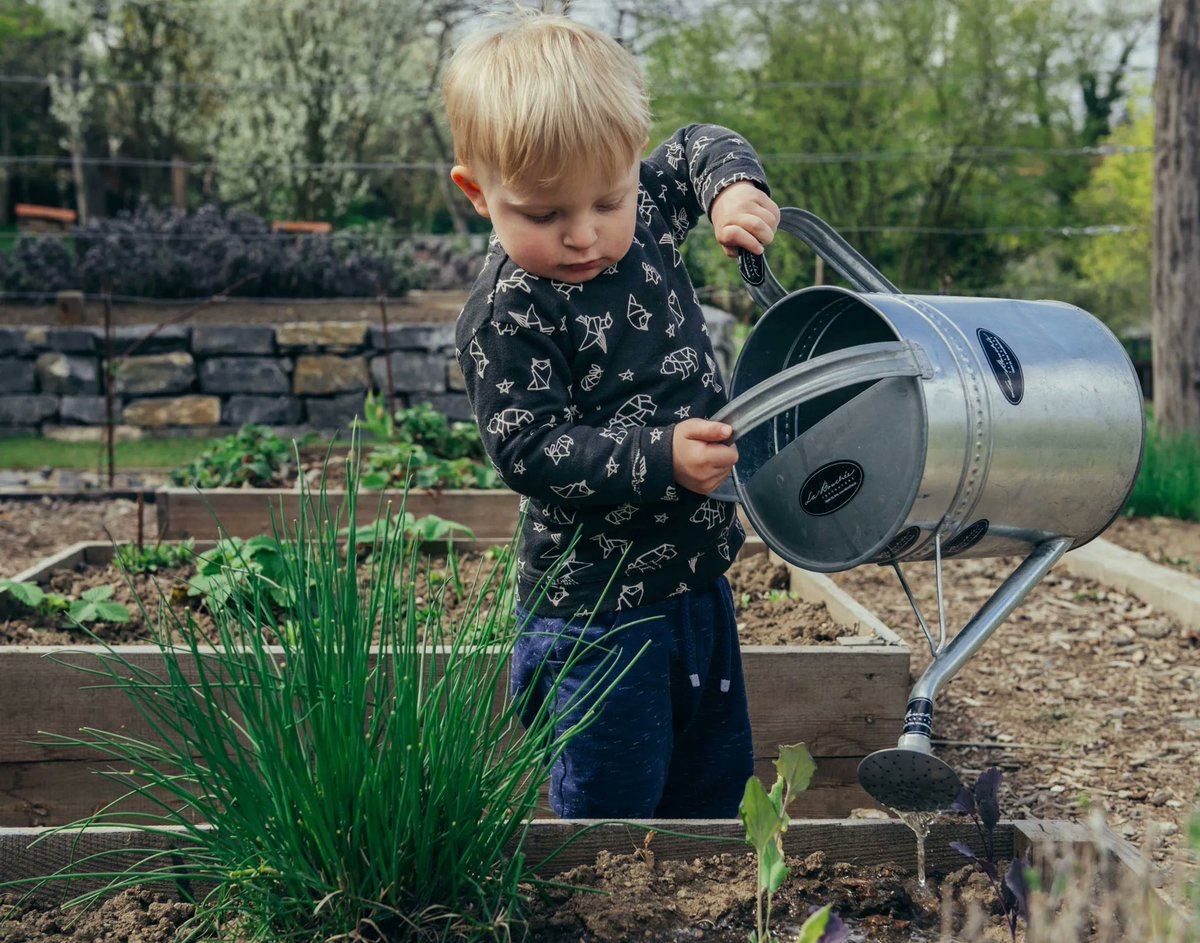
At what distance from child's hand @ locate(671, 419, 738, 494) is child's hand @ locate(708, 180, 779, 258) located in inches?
12.0

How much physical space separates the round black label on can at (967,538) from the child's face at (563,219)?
582mm

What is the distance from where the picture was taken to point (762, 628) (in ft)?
9.38

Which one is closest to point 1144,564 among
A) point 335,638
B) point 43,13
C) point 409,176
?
point 335,638

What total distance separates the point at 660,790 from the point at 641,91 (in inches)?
40.6

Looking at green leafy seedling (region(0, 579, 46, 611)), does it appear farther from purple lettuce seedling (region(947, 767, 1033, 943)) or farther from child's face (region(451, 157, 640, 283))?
purple lettuce seedling (region(947, 767, 1033, 943))

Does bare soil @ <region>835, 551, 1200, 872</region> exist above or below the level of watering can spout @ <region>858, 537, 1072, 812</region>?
below

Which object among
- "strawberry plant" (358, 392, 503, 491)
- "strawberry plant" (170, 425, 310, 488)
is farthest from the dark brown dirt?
"strawberry plant" (170, 425, 310, 488)

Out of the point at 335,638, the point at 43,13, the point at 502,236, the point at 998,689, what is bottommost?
the point at 998,689

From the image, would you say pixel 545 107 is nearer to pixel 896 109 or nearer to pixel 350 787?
pixel 350 787

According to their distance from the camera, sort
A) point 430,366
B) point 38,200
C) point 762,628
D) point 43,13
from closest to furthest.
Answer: point 762,628 → point 430,366 → point 43,13 → point 38,200

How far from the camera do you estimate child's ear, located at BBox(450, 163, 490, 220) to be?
63.3 inches

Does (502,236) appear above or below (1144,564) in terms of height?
above

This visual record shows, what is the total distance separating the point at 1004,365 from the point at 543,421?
1.96 ft

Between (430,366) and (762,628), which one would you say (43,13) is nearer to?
(430,366)
